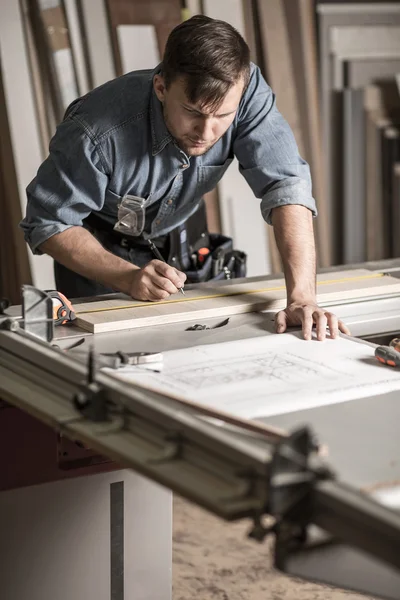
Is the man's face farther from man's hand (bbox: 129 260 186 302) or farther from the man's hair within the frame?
man's hand (bbox: 129 260 186 302)

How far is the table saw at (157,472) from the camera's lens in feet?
3.57

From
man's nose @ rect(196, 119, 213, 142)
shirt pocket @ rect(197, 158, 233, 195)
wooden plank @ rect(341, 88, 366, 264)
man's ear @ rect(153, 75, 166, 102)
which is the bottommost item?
wooden plank @ rect(341, 88, 366, 264)

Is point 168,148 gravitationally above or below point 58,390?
above

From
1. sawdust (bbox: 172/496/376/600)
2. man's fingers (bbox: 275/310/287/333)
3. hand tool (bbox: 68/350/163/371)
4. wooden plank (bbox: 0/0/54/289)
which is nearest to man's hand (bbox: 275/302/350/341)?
man's fingers (bbox: 275/310/287/333)

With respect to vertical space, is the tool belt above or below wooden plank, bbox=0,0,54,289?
below

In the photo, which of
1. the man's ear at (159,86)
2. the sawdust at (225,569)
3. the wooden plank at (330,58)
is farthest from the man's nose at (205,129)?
the wooden plank at (330,58)

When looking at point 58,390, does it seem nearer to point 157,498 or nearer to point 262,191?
point 157,498

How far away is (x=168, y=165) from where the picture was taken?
7.68ft

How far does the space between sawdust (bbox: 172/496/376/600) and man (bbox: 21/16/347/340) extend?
38.7 inches

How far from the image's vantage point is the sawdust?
2744 millimetres

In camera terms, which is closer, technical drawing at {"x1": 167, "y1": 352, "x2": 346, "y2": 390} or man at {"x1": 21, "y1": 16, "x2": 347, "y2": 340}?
technical drawing at {"x1": 167, "y1": 352, "x2": 346, "y2": 390}

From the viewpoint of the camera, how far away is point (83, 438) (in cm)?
134

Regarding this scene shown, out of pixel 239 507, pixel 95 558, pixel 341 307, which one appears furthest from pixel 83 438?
pixel 341 307

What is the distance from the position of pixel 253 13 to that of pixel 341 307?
9.32ft
